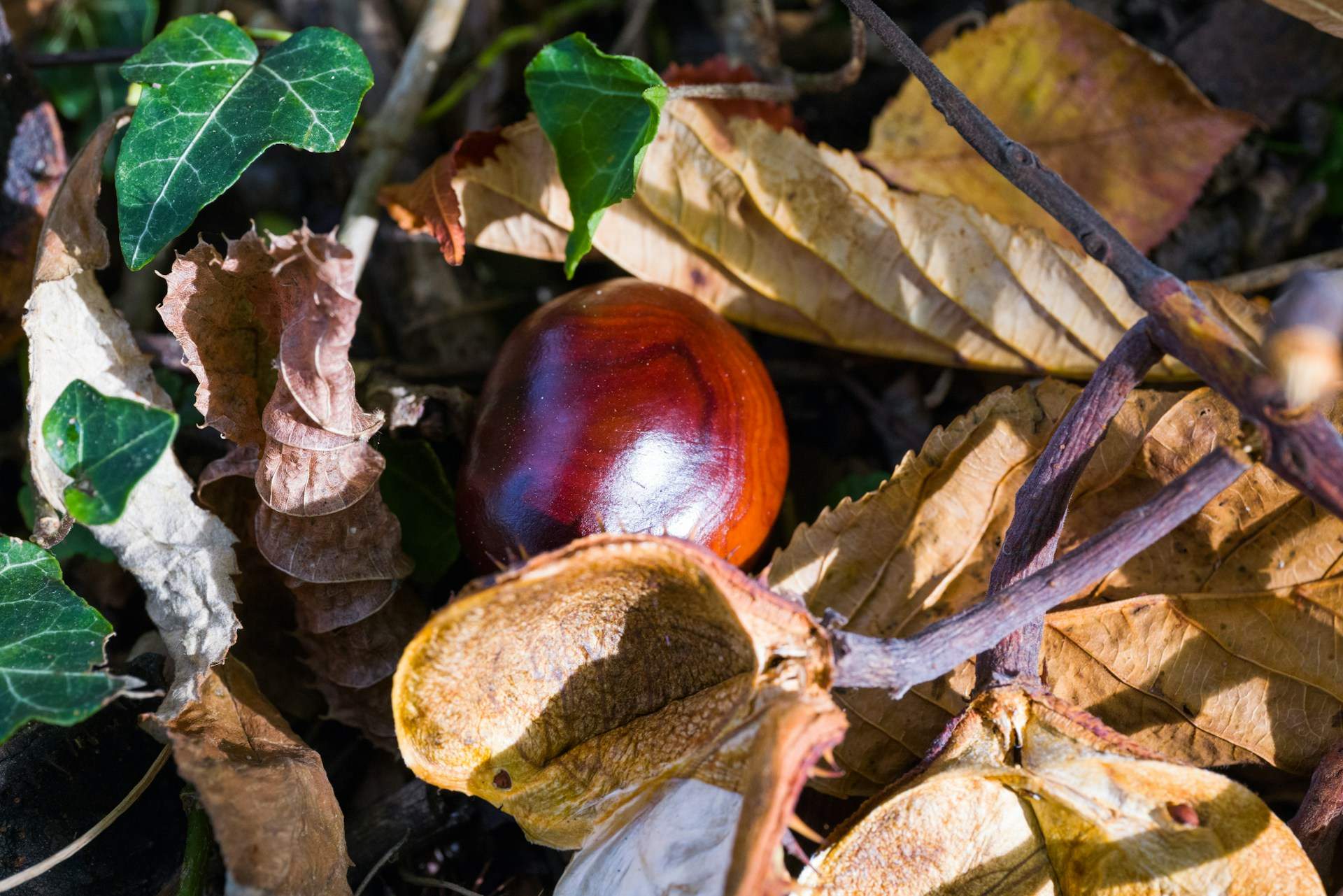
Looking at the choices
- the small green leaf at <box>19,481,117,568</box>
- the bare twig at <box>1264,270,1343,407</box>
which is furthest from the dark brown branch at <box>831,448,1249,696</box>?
the small green leaf at <box>19,481,117,568</box>

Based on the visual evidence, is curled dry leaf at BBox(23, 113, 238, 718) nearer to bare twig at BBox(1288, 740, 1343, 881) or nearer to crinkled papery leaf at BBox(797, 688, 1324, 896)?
crinkled papery leaf at BBox(797, 688, 1324, 896)

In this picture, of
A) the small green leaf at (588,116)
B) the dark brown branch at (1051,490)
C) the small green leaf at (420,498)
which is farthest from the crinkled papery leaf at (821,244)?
the dark brown branch at (1051,490)

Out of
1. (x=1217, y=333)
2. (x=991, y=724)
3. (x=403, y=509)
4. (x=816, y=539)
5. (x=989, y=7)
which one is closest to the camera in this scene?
(x=1217, y=333)

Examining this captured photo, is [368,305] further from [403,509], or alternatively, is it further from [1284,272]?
[1284,272]

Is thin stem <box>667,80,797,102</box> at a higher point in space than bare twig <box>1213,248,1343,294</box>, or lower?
lower

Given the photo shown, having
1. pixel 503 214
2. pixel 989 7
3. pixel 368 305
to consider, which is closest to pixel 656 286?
pixel 503 214

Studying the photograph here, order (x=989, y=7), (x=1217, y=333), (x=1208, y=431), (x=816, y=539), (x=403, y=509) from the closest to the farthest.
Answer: (x=1217, y=333), (x=1208, y=431), (x=816, y=539), (x=403, y=509), (x=989, y=7)

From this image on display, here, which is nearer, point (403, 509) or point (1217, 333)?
point (1217, 333)

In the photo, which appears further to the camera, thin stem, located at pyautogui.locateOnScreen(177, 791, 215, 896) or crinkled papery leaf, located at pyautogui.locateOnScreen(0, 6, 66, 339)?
crinkled papery leaf, located at pyautogui.locateOnScreen(0, 6, 66, 339)
